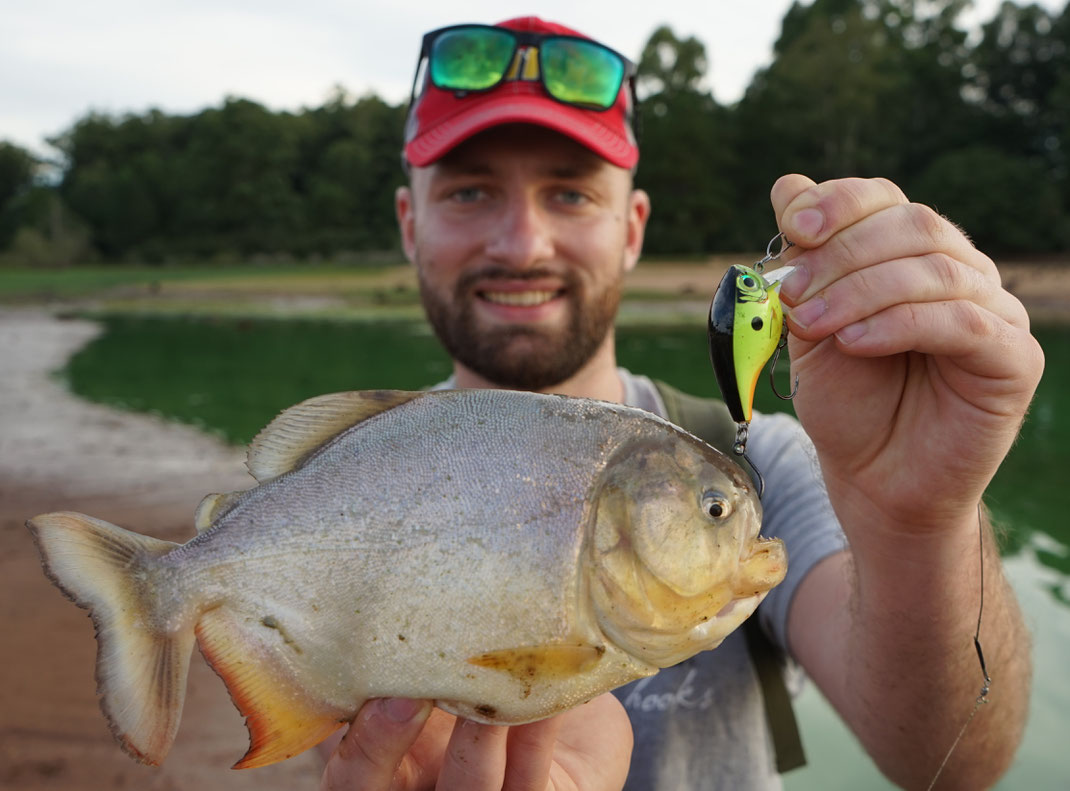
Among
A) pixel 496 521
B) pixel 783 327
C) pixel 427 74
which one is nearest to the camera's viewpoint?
pixel 496 521

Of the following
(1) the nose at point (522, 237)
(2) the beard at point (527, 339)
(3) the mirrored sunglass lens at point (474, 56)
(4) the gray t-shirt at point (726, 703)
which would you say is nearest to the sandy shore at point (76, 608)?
(4) the gray t-shirt at point (726, 703)

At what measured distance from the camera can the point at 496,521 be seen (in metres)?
1.48

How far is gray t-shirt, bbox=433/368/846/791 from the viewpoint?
9.63 feet

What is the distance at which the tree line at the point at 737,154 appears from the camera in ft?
134

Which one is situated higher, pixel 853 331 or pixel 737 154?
pixel 737 154

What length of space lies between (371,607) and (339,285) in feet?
129

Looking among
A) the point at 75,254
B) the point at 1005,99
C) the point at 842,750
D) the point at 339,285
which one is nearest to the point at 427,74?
the point at 842,750

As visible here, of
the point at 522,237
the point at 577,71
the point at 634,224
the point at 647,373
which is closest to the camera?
the point at 522,237

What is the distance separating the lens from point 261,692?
1557 millimetres

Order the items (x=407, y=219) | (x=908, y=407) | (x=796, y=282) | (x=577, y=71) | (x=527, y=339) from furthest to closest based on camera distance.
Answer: (x=407, y=219) < (x=577, y=71) < (x=527, y=339) < (x=908, y=407) < (x=796, y=282)

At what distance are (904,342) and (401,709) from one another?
121 cm

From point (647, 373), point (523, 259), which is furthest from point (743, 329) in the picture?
point (647, 373)

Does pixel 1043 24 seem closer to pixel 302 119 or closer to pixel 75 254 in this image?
pixel 302 119

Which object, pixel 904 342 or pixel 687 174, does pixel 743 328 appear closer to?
pixel 904 342
